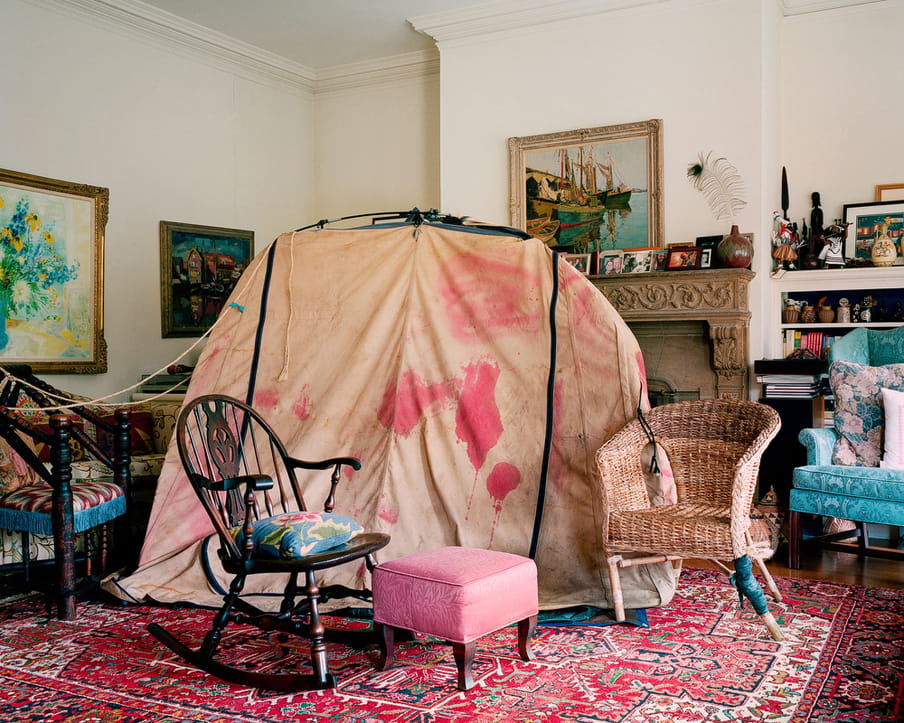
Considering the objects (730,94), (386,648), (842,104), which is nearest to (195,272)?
(730,94)

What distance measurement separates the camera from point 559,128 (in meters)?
6.00

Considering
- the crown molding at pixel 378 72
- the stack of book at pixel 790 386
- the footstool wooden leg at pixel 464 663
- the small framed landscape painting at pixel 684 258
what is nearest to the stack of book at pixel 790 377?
the stack of book at pixel 790 386

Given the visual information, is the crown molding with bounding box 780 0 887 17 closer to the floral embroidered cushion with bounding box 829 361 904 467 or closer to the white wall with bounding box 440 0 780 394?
the white wall with bounding box 440 0 780 394

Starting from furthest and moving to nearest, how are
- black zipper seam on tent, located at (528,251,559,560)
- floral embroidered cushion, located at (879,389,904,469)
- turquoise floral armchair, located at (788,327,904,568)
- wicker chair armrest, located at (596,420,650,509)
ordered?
floral embroidered cushion, located at (879,389,904,469)
turquoise floral armchair, located at (788,327,904,568)
black zipper seam on tent, located at (528,251,559,560)
wicker chair armrest, located at (596,420,650,509)

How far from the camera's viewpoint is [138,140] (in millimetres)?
6055

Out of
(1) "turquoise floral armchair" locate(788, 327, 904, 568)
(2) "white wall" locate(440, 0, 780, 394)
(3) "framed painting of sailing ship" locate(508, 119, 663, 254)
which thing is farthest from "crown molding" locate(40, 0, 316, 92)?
(1) "turquoise floral armchair" locate(788, 327, 904, 568)

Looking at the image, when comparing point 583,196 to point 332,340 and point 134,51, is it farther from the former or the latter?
point 134,51

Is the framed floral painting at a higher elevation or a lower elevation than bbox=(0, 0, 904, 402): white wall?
→ lower

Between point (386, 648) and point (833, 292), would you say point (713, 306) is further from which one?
point (386, 648)

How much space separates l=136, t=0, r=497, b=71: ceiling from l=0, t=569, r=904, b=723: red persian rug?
4.22 m

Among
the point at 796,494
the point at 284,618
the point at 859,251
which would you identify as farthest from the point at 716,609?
the point at 859,251

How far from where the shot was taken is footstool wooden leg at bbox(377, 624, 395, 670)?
3.02 metres

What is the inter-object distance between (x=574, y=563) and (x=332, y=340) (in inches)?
60.6

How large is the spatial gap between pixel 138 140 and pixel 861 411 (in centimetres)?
493
